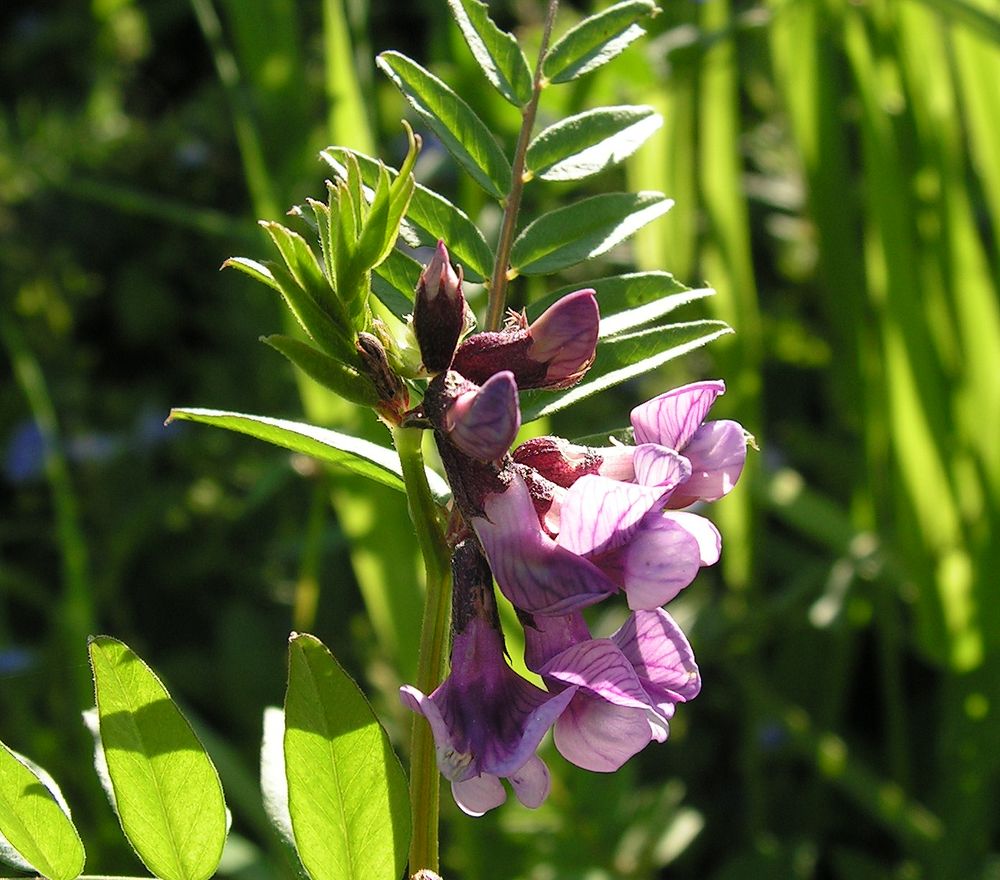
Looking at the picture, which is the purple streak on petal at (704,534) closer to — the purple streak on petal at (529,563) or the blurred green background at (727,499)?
the purple streak on petal at (529,563)

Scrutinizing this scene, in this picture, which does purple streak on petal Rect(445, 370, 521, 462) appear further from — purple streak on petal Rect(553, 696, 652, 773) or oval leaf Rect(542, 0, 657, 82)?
oval leaf Rect(542, 0, 657, 82)

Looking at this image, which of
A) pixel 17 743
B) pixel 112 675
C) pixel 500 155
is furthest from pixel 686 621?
pixel 112 675

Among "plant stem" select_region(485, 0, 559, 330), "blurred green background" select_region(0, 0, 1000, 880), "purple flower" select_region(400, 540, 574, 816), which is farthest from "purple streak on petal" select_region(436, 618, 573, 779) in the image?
"blurred green background" select_region(0, 0, 1000, 880)

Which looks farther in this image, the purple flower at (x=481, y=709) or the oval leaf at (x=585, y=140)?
the oval leaf at (x=585, y=140)

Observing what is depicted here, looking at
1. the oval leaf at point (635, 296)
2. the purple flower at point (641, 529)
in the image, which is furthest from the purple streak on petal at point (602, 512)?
the oval leaf at point (635, 296)

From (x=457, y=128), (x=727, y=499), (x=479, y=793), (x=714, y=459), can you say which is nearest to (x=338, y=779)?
(x=479, y=793)

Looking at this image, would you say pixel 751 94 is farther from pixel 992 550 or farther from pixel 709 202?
pixel 992 550
